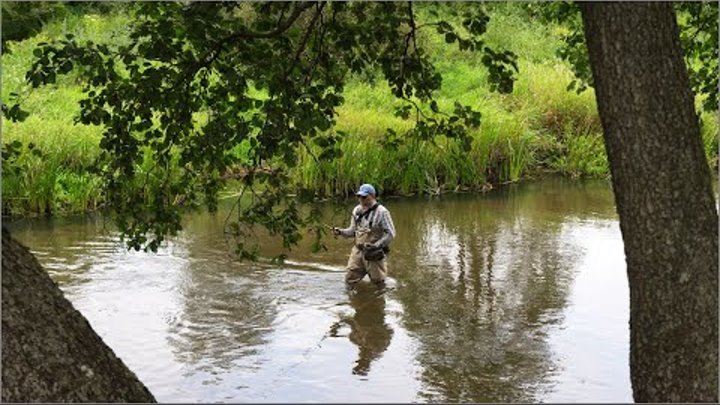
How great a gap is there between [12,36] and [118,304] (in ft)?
22.5

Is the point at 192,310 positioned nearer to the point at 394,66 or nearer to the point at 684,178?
the point at 394,66

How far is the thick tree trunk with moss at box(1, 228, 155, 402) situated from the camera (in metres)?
3.08

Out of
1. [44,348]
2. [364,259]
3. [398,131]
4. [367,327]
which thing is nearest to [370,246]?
[364,259]

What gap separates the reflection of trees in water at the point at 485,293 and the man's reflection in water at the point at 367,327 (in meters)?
0.33

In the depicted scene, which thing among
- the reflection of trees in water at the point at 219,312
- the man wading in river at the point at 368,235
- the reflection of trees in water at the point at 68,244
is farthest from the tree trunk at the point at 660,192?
the reflection of trees in water at the point at 68,244

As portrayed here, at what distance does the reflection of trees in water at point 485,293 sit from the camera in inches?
369

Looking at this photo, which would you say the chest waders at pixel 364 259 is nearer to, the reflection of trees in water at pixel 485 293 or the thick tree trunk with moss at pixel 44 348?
the reflection of trees in water at pixel 485 293

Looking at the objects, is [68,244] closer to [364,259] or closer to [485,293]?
[364,259]

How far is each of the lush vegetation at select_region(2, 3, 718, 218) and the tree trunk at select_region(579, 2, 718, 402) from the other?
10262 millimetres

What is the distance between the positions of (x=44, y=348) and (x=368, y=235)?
916 centimetres

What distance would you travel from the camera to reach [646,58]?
3305mm

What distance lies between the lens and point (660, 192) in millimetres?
3361

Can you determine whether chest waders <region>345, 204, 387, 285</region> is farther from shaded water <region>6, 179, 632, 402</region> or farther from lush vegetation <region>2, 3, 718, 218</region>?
lush vegetation <region>2, 3, 718, 218</region>

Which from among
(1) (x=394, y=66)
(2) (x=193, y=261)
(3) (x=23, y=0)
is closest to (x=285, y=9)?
(1) (x=394, y=66)
